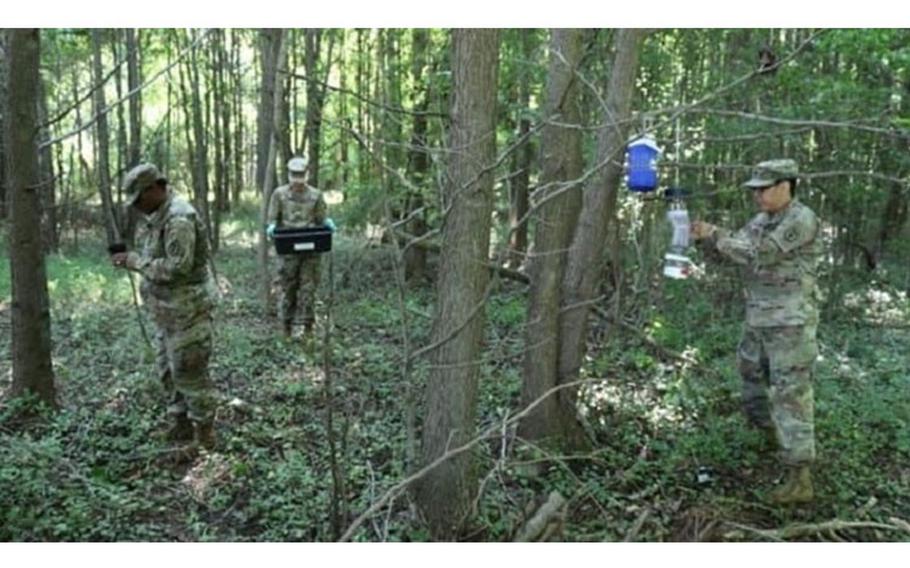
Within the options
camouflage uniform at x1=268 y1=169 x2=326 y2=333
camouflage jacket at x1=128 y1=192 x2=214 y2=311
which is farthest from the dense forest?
camouflage jacket at x1=128 y1=192 x2=214 y2=311

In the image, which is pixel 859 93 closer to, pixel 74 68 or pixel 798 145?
pixel 798 145

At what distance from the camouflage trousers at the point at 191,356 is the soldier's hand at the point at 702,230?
3073mm

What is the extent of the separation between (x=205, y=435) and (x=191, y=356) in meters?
0.51

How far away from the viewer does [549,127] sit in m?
4.46

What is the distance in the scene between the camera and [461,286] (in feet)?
12.2

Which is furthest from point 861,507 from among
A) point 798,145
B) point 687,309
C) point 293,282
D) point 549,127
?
point 798,145

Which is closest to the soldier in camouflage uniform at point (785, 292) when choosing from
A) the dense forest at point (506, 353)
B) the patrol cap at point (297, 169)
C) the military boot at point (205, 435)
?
the dense forest at point (506, 353)

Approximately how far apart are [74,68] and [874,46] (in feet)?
44.1

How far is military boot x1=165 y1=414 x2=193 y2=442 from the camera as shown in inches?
196

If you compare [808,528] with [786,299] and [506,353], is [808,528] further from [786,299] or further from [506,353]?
[506,353]

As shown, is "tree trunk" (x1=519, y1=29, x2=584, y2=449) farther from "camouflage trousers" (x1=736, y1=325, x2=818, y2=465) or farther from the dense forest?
"camouflage trousers" (x1=736, y1=325, x2=818, y2=465)

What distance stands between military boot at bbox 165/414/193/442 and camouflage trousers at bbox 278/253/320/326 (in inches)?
105

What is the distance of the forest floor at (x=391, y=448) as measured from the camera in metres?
3.98

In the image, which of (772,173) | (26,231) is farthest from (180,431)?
(772,173)
